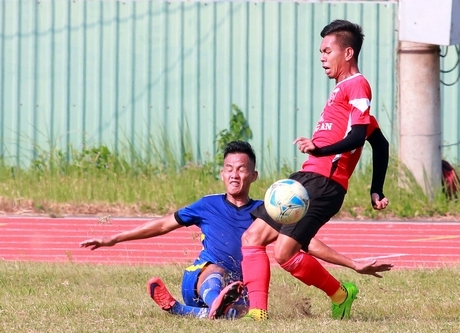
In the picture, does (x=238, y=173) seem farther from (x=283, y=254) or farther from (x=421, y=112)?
(x=421, y=112)

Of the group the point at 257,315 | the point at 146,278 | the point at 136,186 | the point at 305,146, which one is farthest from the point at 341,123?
the point at 136,186

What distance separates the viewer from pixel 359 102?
22.0 ft

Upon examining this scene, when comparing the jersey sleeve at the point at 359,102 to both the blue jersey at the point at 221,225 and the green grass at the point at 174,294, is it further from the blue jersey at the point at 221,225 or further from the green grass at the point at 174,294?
the green grass at the point at 174,294

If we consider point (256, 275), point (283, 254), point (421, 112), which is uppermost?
point (421, 112)

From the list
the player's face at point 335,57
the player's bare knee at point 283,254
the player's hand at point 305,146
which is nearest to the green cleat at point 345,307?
the player's bare knee at point 283,254

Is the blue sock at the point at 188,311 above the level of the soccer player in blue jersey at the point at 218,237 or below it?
below

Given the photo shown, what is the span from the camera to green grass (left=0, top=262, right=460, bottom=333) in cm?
623

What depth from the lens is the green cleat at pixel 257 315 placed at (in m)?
6.48

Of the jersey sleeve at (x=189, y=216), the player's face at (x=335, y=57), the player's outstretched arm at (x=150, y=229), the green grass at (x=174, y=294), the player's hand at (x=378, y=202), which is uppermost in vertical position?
the player's face at (x=335, y=57)

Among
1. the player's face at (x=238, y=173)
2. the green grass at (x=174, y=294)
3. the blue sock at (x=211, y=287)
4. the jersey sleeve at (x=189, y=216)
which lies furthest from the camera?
the jersey sleeve at (x=189, y=216)

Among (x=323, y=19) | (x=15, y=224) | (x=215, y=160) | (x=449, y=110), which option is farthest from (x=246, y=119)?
(x=15, y=224)

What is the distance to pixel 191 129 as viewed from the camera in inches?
611

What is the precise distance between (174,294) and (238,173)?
4.62 feet

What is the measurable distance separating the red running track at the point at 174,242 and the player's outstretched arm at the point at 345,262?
247 centimetres
